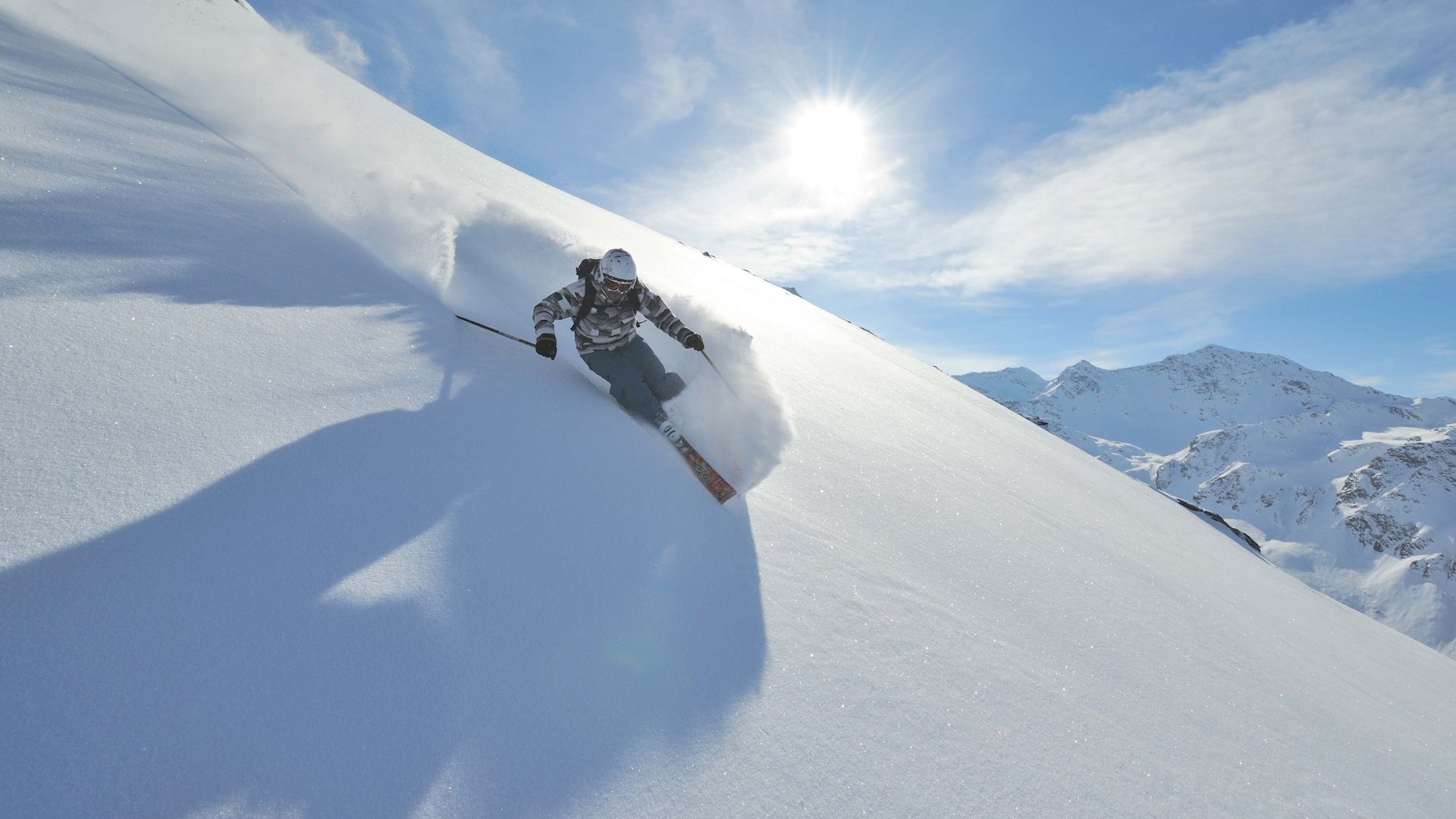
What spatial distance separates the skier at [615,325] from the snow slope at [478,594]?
0.97 feet

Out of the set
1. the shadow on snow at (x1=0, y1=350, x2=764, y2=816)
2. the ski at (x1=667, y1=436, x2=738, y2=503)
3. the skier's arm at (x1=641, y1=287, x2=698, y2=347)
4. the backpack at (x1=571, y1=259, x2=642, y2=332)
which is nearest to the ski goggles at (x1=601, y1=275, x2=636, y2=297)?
the backpack at (x1=571, y1=259, x2=642, y2=332)

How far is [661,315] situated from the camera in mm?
5824

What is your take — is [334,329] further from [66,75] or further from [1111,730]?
[66,75]

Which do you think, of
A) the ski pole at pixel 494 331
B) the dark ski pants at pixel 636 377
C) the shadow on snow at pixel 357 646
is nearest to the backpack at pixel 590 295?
the dark ski pants at pixel 636 377

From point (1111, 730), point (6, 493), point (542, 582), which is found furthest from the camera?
point (1111, 730)

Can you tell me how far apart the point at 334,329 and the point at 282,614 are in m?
2.74

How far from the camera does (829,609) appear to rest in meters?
3.19

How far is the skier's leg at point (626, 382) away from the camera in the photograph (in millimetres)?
5145

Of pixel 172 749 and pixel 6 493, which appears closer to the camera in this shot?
pixel 172 749

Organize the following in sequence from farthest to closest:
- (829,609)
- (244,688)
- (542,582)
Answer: (829,609) → (542,582) → (244,688)

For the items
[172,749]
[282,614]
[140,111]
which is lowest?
[172,749]

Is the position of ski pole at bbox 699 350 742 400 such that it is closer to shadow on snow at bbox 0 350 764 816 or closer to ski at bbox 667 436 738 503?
ski at bbox 667 436 738 503

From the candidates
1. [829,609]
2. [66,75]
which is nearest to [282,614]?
[829,609]

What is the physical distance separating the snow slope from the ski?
0.12 metres
